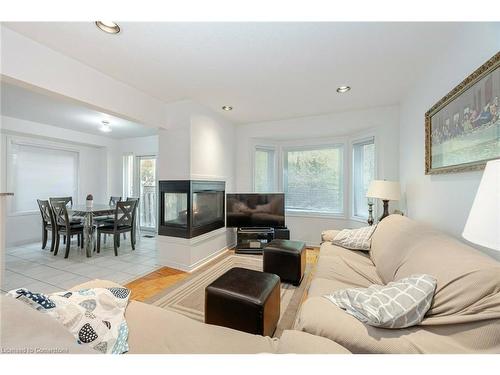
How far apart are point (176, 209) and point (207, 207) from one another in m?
0.50

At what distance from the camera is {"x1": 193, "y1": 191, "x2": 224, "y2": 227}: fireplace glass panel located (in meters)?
3.27

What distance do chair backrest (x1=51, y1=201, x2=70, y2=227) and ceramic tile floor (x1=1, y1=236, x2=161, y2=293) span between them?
548 mm

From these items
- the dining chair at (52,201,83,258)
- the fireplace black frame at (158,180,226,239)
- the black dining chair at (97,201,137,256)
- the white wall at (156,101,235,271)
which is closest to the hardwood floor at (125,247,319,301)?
the white wall at (156,101,235,271)

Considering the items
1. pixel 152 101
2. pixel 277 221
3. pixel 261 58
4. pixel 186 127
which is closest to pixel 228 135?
pixel 186 127

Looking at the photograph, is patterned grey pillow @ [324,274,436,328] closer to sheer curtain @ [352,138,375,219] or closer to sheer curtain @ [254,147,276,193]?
sheer curtain @ [352,138,375,219]

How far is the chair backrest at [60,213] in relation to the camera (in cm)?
352

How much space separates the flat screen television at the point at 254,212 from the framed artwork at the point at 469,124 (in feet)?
7.60

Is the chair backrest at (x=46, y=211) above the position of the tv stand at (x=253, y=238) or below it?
above

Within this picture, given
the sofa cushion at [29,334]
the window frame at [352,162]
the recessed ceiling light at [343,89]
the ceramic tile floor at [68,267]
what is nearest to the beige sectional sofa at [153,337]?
the sofa cushion at [29,334]

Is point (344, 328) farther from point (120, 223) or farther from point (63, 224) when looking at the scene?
point (63, 224)

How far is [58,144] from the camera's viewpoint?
193 inches

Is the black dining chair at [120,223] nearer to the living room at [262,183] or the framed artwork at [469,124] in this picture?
the living room at [262,183]

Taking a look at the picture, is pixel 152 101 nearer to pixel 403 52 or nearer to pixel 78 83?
pixel 78 83
